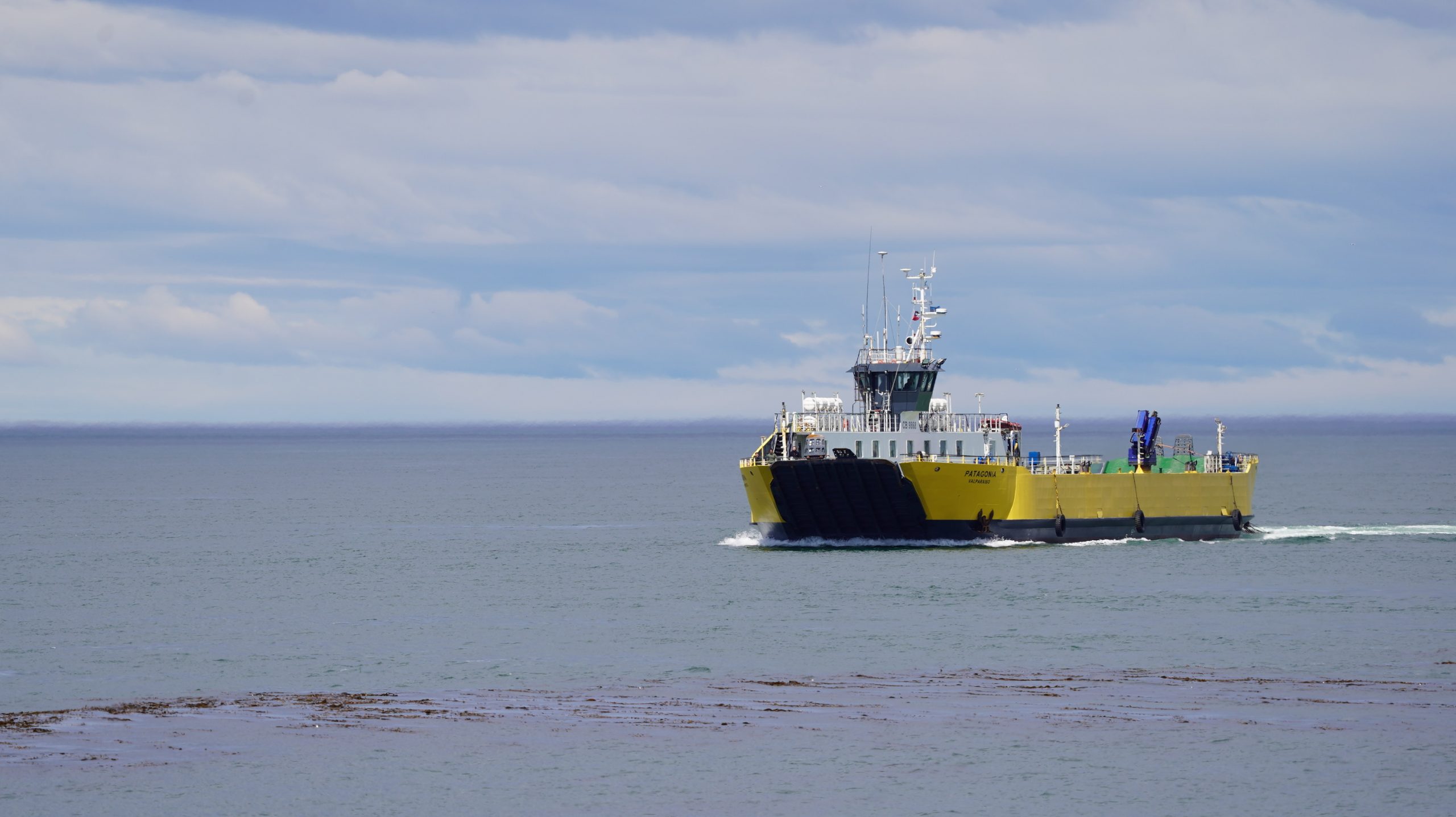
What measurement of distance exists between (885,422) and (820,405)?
9.49 feet

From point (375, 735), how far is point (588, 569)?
35.1 m

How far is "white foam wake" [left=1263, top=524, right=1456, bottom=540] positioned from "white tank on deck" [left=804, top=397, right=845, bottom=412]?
2248 centimetres

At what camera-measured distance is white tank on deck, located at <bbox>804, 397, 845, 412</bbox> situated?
7306 centimetres

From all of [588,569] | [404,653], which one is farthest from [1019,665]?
[588,569]

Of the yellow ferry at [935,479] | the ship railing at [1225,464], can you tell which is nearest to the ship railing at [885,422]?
the yellow ferry at [935,479]

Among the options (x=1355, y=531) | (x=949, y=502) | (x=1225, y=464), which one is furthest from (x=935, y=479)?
(x=1355, y=531)

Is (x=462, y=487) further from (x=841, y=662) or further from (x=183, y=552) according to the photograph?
(x=841, y=662)

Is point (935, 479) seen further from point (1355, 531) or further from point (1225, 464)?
point (1355, 531)

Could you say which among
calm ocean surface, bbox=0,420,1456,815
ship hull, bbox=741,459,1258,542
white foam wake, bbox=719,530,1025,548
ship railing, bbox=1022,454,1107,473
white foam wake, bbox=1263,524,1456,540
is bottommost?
calm ocean surface, bbox=0,420,1456,815

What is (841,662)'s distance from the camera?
43.7 metres

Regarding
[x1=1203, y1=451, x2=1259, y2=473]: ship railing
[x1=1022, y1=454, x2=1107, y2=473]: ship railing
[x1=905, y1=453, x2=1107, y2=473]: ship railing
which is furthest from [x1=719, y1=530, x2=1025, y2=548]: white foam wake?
[x1=1203, y1=451, x2=1259, y2=473]: ship railing

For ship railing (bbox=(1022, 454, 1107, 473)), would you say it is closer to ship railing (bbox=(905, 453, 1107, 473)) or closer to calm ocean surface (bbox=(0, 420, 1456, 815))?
ship railing (bbox=(905, 453, 1107, 473))

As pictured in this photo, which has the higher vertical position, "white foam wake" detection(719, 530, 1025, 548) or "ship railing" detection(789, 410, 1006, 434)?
"ship railing" detection(789, 410, 1006, 434)

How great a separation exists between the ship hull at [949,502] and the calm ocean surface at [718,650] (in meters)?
1.17
